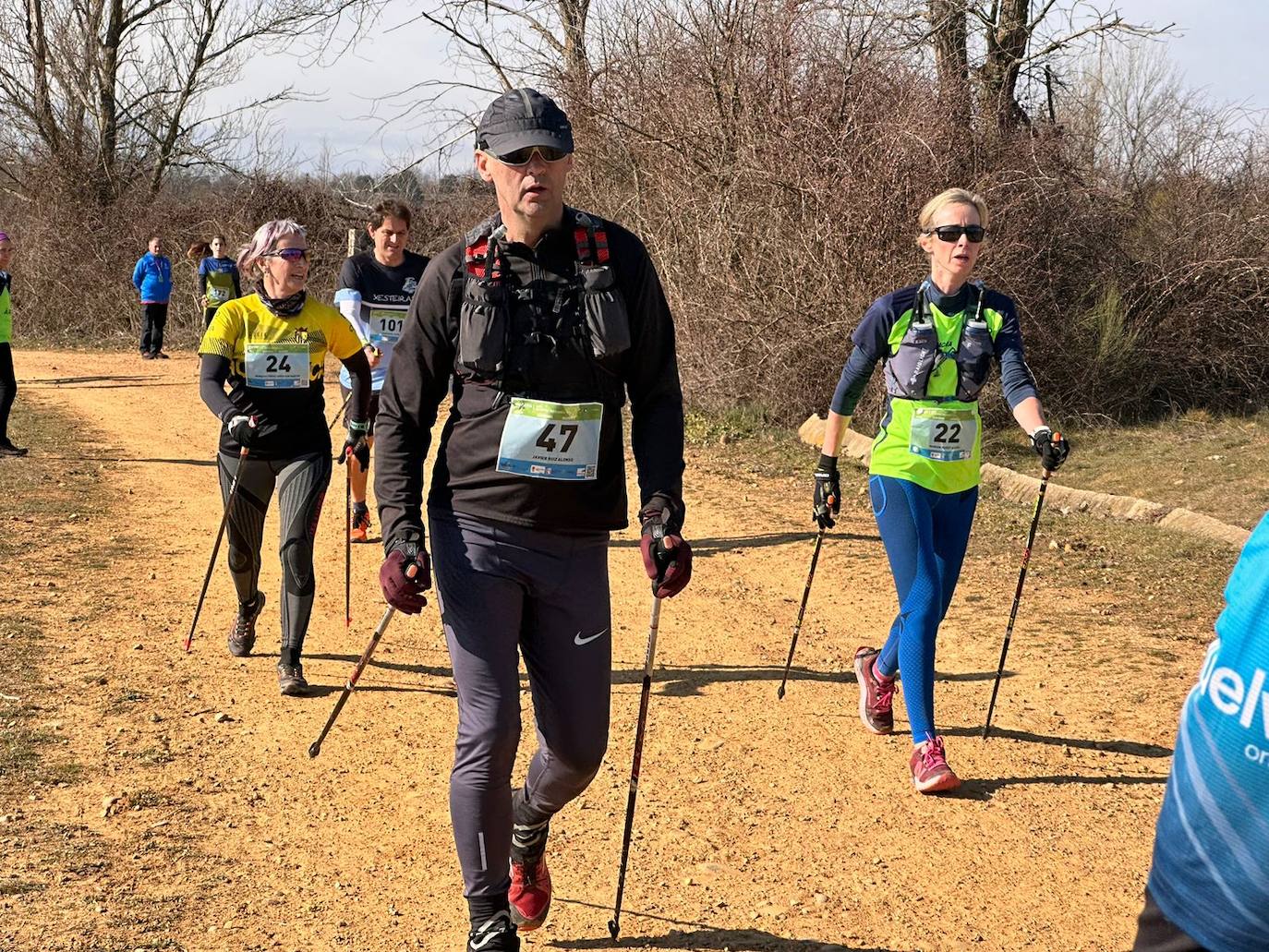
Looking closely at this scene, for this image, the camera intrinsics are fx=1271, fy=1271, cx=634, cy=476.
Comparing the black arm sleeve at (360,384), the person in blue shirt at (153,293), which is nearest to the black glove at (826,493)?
the black arm sleeve at (360,384)

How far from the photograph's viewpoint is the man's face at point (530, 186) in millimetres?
3361

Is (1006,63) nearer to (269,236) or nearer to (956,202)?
(956,202)

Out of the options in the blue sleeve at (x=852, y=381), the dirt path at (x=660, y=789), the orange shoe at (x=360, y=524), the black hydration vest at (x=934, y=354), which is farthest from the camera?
the orange shoe at (x=360, y=524)

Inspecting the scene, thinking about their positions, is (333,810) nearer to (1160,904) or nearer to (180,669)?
(180,669)

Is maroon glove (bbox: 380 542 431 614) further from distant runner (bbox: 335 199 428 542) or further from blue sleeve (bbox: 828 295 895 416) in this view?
distant runner (bbox: 335 199 428 542)

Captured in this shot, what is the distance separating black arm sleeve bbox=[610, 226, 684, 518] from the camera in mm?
3490

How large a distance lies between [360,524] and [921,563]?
4.99 meters

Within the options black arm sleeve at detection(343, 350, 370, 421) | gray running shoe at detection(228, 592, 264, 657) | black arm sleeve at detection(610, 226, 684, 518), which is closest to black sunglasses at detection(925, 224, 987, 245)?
black arm sleeve at detection(610, 226, 684, 518)

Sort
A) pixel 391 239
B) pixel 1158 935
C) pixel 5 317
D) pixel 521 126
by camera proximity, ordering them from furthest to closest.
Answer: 1. pixel 5 317
2. pixel 391 239
3. pixel 521 126
4. pixel 1158 935

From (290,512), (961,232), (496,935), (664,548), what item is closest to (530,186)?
(664,548)

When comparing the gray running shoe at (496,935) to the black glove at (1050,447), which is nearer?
the gray running shoe at (496,935)

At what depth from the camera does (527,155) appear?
335 cm

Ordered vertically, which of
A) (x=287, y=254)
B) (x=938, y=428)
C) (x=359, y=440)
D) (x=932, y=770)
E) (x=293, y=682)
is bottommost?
(x=293, y=682)

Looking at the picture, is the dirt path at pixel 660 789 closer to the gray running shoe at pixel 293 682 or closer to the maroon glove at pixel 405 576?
the gray running shoe at pixel 293 682
